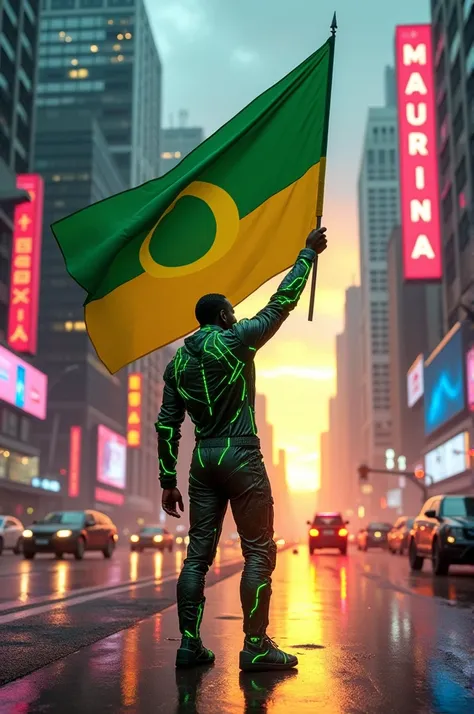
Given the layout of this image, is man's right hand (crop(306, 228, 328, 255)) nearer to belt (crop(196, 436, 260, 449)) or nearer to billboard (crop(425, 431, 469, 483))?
belt (crop(196, 436, 260, 449))

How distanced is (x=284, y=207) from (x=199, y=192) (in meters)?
0.70

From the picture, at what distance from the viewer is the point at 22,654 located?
17.5 ft

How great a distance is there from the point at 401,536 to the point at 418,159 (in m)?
27.6

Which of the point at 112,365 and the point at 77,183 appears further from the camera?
the point at 77,183

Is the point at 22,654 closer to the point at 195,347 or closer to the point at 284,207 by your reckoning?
the point at 195,347

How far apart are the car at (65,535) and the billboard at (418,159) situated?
3231 centimetres

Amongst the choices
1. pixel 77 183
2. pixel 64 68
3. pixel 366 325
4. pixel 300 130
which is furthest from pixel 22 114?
pixel 366 325

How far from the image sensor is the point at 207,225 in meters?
6.87

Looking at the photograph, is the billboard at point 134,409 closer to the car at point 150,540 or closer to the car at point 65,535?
the car at point 150,540

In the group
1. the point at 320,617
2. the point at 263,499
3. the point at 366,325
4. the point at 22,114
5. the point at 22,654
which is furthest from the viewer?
the point at 366,325

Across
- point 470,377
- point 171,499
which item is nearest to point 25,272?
point 470,377

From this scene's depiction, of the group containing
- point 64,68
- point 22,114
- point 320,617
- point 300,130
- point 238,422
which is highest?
point 64,68

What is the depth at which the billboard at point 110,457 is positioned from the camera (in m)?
94.1

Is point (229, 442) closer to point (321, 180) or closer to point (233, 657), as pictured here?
point (233, 657)
